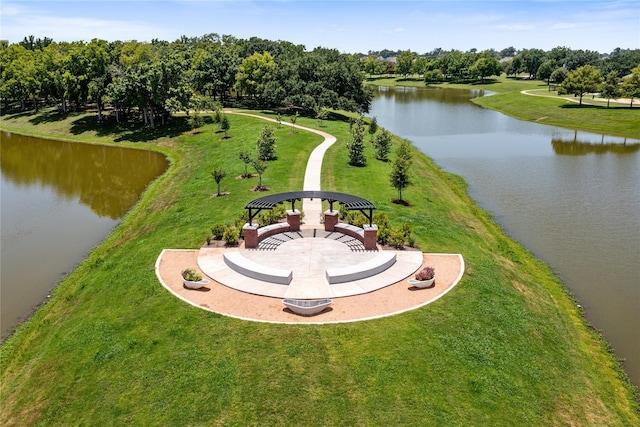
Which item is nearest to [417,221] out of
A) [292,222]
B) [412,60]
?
[292,222]

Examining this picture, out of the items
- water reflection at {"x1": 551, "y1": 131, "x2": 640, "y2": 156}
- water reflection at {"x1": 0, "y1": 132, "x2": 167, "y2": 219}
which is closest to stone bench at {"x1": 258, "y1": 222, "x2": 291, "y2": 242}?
water reflection at {"x1": 0, "y1": 132, "x2": 167, "y2": 219}

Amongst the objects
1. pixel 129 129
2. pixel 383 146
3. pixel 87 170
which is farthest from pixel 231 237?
pixel 129 129

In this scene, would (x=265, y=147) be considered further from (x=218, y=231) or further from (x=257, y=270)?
(x=257, y=270)

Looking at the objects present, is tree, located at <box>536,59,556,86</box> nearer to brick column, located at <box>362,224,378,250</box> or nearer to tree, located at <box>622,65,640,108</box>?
tree, located at <box>622,65,640,108</box>

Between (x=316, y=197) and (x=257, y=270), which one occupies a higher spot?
(x=316, y=197)

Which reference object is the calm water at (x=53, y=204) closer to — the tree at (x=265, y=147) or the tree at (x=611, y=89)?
the tree at (x=265, y=147)

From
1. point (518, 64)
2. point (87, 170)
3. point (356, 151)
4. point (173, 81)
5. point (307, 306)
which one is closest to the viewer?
point (307, 306)

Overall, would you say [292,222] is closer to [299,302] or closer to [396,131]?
[299,302]

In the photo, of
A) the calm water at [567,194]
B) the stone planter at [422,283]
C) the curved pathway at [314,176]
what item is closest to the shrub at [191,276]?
the curved pathway at [314,176]
